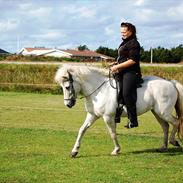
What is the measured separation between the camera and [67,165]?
8.27m

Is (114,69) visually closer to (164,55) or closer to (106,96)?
(106,96)

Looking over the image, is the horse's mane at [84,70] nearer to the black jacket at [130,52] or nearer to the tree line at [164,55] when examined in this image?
the black jacket at [130,52]

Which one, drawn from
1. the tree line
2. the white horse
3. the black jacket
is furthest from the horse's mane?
the tree line

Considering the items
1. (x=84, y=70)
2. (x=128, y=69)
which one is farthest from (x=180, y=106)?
(x=84, y=70)

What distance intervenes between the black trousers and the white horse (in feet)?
0.50

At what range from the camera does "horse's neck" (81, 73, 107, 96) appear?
30.7ft

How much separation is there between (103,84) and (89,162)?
1.74m

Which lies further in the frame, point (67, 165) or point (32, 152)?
point (32, 152)

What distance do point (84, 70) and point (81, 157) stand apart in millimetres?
1704

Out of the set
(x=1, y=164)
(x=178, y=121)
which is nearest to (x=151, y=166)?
(x=178, y=121)

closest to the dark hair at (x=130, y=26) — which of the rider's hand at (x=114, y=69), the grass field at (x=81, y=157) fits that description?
the rider's hand at (x=114, y=69)

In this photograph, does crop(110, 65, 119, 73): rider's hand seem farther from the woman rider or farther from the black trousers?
the black trousers

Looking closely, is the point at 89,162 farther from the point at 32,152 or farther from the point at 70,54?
the point at 70,54

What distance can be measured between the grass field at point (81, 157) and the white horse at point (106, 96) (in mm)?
540
